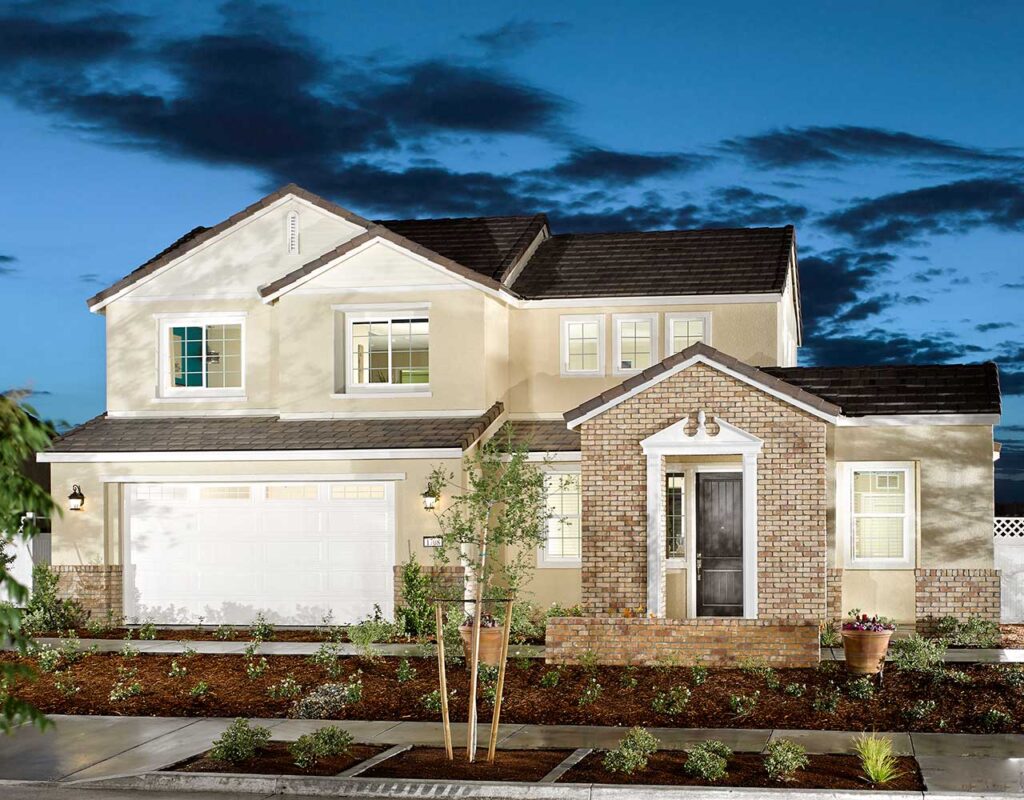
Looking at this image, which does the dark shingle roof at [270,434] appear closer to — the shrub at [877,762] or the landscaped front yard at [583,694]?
the landscaped front yard at [583,694]

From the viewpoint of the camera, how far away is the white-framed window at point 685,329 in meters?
25.7

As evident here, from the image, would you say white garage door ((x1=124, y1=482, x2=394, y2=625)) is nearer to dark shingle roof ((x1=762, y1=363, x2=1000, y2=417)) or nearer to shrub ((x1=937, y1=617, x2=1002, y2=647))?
dark shingle roof ((x1=762, y1=363, x2=1000, y2=417))

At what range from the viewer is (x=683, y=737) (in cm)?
1406

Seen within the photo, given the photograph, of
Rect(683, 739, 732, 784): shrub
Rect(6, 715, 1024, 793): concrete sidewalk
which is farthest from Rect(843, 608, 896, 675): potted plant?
Rect(683, 739, 732, 784): shrub

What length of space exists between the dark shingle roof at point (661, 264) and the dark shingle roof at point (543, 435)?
7.99 feet

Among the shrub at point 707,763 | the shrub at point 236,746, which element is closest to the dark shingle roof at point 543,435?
the shrub at point 236,746

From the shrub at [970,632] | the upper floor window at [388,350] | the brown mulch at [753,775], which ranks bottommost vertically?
the brown mulch at [753,775]

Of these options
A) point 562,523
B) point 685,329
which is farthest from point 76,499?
point 685,329

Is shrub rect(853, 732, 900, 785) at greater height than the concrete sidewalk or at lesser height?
greater

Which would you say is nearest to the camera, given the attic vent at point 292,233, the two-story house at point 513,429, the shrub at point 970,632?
the shrub at point 970,632

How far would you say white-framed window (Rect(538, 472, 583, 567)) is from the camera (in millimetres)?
24297

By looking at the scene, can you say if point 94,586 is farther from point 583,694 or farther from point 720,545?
point 583,694

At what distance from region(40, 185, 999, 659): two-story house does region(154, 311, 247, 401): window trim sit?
41 mm

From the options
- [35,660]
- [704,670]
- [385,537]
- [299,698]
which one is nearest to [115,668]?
[35,660]
